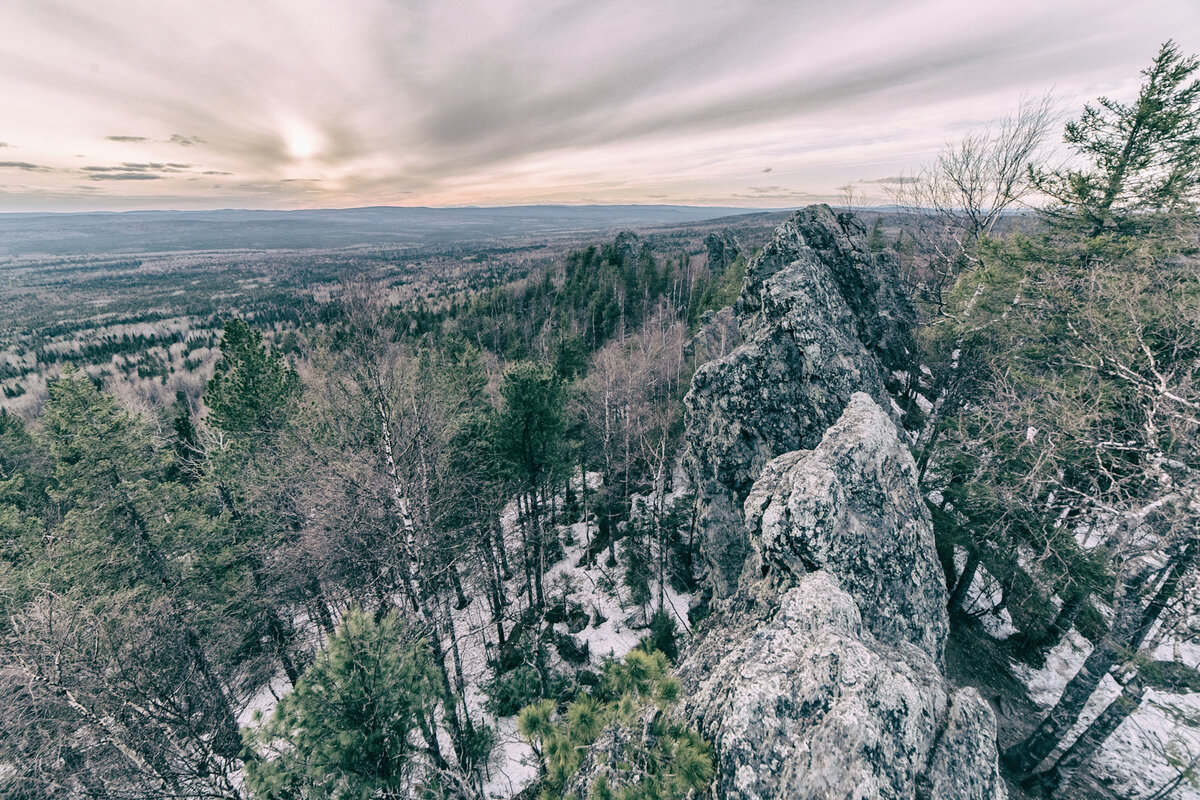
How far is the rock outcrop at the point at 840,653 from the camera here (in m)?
4.54

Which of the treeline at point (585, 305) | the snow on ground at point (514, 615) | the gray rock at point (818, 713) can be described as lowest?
the snow on ground at point (514, 615)

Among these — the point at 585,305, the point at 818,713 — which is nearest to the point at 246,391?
the point at 818,713

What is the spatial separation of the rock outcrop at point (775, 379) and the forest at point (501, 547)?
8.32 ft

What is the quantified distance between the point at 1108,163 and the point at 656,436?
17958mm

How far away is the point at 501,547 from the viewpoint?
18422mm

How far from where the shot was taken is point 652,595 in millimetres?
19297

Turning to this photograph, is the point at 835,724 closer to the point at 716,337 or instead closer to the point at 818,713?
the point at 818,713

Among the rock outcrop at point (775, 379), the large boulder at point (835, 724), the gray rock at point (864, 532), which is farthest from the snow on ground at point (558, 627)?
the large boulder at point (835, 724)

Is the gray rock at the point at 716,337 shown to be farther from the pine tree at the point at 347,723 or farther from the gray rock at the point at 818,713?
the pine tree at the point at 347,723

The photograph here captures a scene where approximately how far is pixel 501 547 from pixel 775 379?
13.4 metres

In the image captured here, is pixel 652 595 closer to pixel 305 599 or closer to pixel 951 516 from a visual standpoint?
pixel 951 516

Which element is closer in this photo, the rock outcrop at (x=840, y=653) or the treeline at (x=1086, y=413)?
the rock outcrop at (x=840, y=653)

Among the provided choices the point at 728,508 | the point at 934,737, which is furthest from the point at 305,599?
the point at 934,737

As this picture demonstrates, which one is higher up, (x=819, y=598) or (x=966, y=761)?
(x=819, y=598)
